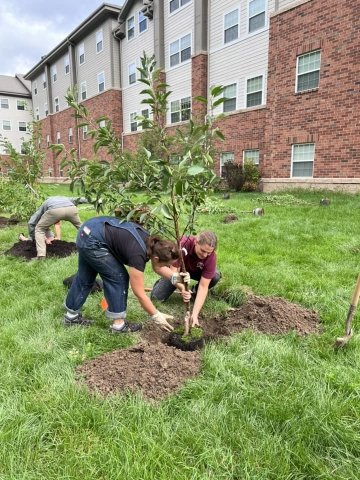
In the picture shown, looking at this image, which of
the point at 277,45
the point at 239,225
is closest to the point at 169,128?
the point at 277,45

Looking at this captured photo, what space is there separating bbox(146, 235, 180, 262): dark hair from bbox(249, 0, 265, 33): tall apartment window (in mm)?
15187

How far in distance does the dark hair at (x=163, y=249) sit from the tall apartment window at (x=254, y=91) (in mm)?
13985

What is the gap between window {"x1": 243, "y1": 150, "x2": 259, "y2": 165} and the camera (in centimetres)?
1509

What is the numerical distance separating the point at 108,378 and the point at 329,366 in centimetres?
161

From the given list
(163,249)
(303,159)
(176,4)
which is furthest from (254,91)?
(163,249)

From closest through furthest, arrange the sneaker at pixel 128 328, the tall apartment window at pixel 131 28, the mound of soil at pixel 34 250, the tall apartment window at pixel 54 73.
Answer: the sneaker at pixel 128 328
the mound of soil at pixel 34 250
the tall apartment window at pixel 131 28
the tall apartment window at pixel 54 73

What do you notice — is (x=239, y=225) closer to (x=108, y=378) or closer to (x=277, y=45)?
(x=108, y=378)

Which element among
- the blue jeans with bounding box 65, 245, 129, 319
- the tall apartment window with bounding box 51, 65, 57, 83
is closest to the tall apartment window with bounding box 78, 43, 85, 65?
the tall apartment window with bounding box 51, 65, 57, 83

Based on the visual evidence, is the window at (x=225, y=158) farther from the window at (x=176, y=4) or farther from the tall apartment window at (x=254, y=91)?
the window at (x=176, y=4)

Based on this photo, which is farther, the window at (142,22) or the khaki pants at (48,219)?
the window at (142,22)

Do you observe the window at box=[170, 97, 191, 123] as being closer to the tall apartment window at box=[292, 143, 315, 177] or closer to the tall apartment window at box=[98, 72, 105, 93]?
the tall apartment window at box=[292, 143, 315, 177]

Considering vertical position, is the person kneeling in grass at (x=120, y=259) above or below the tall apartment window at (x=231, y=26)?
below

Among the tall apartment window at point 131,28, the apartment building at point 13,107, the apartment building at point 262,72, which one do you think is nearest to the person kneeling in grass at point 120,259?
the apartment building at point 262,72

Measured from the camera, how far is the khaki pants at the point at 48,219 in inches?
221
